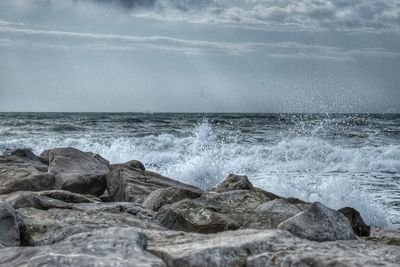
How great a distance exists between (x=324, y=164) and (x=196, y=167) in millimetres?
5340

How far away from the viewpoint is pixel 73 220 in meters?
3.91

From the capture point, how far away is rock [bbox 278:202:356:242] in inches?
140

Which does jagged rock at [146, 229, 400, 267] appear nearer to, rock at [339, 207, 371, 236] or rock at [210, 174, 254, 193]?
rock at [339, 207, 371, 236]

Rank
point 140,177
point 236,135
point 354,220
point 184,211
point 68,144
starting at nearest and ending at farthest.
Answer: point 184,211
point 354,220
point 140,177
point 68,144
point 236,135

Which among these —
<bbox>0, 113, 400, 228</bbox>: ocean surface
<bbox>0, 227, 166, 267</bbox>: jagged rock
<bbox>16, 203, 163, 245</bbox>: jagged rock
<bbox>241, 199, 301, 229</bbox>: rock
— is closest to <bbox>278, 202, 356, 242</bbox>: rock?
<bbox>241, 199, 301, 229</bbox>: rock

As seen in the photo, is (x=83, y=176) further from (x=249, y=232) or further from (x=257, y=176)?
(x=257, y=176)

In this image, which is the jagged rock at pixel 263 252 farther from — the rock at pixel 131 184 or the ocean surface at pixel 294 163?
the ocean surface at pixel 294 163

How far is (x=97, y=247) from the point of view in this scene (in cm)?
267

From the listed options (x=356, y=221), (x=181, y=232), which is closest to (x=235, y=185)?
(x=356, y=221)

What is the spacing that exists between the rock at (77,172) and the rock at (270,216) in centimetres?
363

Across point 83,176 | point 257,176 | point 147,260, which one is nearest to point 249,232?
point 147,260

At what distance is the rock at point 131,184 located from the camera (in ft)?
21.0

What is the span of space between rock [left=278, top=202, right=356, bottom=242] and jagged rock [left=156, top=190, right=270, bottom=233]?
87 cm

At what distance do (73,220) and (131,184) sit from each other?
2.73m
